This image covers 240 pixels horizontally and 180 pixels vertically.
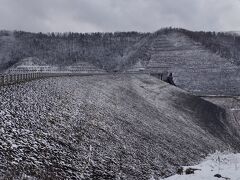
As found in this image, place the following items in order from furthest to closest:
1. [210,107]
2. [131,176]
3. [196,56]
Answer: [196,56]
[210,107]
[131,176]

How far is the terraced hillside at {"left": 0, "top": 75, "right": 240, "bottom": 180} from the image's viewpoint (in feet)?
65.1

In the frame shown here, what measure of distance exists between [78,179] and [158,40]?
183 m

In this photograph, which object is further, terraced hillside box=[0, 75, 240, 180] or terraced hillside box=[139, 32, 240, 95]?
terraced hillside box=[139, 32, 240, 95]

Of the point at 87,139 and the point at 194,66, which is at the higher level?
the point at 194,66

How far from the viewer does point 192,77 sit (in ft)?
495

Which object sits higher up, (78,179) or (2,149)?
(2,149)

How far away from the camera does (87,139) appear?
26422 mm

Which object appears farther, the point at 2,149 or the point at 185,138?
the point at 185,138

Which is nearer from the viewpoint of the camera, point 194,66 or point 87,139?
point 87,139

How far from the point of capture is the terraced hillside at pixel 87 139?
19.8 meters

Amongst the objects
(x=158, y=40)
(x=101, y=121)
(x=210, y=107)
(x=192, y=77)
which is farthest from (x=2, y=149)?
(x=158, y=40)

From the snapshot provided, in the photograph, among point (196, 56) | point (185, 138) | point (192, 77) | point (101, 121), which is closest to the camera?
point (101, 121)

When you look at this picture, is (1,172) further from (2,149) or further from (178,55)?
(178,55)

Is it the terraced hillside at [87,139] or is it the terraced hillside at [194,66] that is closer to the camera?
the terraced hillside at [87,139]
